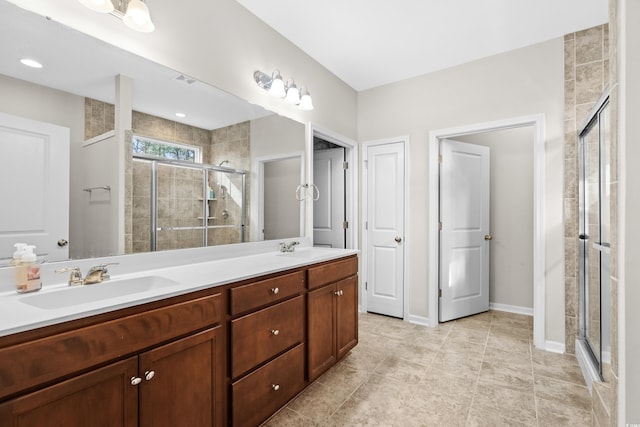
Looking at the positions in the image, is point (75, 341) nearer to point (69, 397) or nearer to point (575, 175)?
point (69, 397)

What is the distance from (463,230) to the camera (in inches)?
135

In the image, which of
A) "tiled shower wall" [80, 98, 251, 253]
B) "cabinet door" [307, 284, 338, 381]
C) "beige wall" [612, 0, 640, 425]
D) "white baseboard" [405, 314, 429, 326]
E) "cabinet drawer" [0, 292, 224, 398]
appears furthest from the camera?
"white baseboard" [405, 314, 429, 326]

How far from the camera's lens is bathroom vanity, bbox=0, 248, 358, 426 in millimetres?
855

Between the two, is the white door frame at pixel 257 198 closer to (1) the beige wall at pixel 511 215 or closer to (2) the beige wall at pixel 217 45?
(2) the beige wall at pixel 217 45

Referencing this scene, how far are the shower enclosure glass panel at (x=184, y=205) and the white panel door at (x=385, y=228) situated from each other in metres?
1.77

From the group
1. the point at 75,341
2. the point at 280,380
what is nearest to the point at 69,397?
the point at 75,341

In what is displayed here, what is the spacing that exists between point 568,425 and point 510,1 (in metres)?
2.73

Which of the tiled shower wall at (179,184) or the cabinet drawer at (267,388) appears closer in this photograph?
the cabinet drawer at (267,388)

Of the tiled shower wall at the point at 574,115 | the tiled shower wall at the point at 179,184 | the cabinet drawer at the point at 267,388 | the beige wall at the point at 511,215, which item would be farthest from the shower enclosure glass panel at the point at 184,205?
the beige wall at the point at 511,215

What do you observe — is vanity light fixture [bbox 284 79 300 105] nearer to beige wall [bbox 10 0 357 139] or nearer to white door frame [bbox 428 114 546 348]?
beige wall [bbox 10 0 357 139]

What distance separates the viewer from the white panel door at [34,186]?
47.3 inches

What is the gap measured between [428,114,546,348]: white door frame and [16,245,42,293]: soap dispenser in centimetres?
301

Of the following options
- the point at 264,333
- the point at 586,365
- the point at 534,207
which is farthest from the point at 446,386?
the point at 534,207

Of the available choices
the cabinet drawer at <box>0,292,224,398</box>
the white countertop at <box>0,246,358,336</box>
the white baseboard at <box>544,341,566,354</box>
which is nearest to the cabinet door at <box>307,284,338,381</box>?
the white countertop at <box>0,246,358,336</box>
